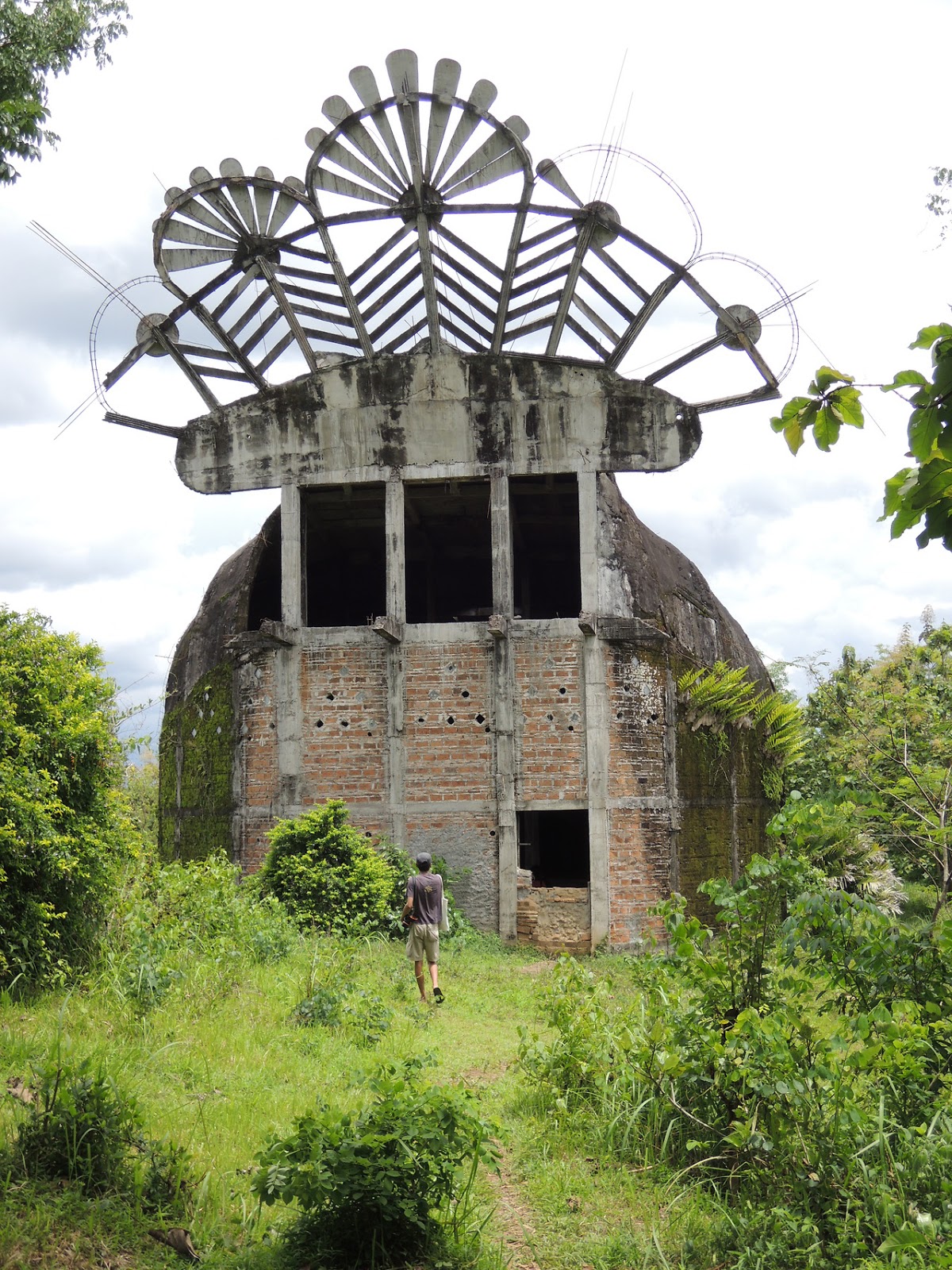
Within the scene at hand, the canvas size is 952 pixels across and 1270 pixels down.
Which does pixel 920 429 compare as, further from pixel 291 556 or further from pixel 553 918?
pixel 291 556

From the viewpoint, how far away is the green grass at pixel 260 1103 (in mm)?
4547

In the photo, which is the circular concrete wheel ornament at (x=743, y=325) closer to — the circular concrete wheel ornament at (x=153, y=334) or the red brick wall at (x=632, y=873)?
the red brick wall at (x=632, y=873)

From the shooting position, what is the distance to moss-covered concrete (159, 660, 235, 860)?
47.6 ft

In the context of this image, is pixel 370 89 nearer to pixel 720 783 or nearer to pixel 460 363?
pixel 460 363

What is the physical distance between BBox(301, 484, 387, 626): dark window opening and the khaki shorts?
245 inches

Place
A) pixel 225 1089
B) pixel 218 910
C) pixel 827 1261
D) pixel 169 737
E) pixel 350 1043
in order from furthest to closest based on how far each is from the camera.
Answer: pixel 169 737
pixel 218 910
pixel 350 1043
pixel 225 1089
pixel 827 1261

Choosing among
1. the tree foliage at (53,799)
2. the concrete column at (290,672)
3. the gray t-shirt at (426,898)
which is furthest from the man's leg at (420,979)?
the concrete column at (290,672)

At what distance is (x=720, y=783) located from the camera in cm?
1548

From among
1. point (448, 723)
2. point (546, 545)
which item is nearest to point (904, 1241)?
point (448, 723)

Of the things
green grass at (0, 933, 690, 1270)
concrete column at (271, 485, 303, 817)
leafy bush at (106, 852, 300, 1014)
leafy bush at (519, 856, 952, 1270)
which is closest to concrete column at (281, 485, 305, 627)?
concrete column at (271, 485, 303, 817)

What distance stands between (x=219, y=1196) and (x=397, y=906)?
8.05 meters

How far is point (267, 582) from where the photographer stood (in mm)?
16953

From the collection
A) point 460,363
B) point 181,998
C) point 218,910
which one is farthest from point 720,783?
point 181,998

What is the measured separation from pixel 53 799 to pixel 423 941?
12.5 feet
